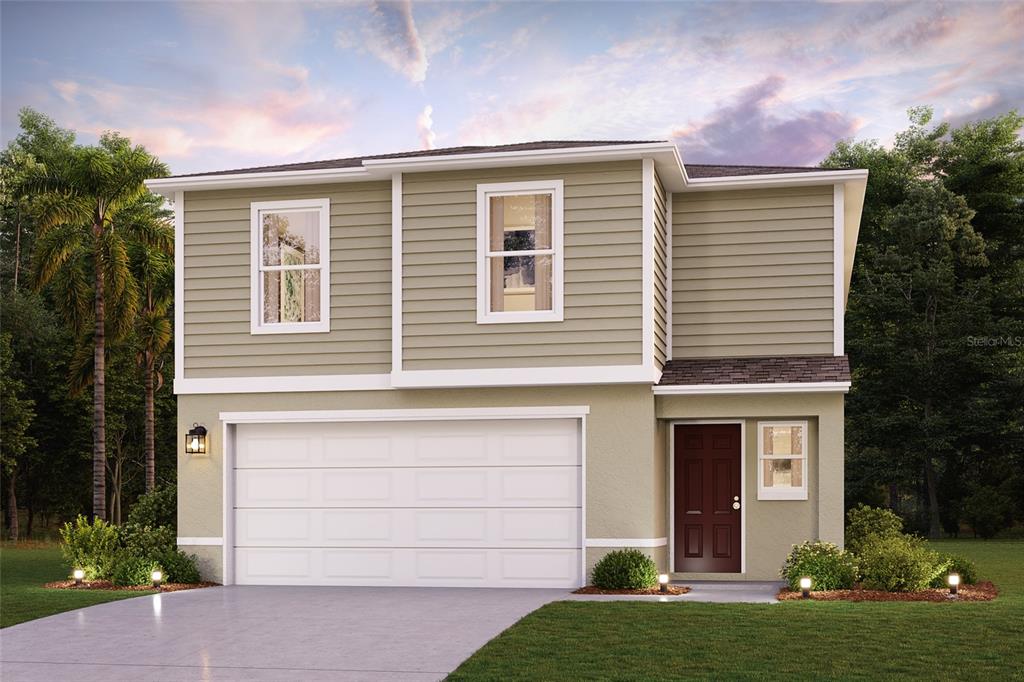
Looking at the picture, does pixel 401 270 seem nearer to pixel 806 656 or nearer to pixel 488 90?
pixel 806 656

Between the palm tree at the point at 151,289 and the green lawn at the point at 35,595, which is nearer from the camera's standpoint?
the green lawn at the point at 35,595

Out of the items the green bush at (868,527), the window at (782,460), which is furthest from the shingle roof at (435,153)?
the green bush at (868,527)

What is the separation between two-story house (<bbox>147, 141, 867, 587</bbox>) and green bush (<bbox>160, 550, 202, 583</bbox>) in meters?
0.27

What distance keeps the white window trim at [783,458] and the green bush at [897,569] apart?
1930 mm

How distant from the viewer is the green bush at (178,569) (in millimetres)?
16266

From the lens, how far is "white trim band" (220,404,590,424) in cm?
1566

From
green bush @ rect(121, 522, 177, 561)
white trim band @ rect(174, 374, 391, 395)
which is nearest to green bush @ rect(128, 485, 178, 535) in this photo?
green bush @ rect(121, 522, 177, 561)

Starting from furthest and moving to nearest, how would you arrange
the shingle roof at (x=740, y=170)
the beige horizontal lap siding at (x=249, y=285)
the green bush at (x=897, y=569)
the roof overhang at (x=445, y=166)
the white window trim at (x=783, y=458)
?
the shingle roof at (x=740, y=170)
the beige horizontal lap siding at (x=249, y=285)
the white window trim at (x=783, y=458)
the roof overhang at (x=445, y=166)
the green bush at (x=897, y=569)

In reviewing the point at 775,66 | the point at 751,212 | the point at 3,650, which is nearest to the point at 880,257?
the point at 775,66

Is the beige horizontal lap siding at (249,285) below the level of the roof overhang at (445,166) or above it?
below

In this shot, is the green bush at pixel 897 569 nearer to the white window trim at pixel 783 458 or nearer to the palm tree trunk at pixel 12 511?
the white window trim at pixel 783 458

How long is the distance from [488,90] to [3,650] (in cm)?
2124

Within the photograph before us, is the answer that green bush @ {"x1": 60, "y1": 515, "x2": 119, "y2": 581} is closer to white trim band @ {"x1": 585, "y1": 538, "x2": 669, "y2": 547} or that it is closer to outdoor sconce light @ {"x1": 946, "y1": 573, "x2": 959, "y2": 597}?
white trim band @ {"x1": 585, "y1": 538, "x2": 669, "y2": 547}

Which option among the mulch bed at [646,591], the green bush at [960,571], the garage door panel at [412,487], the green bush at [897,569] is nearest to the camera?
the green bush at [897,569]
